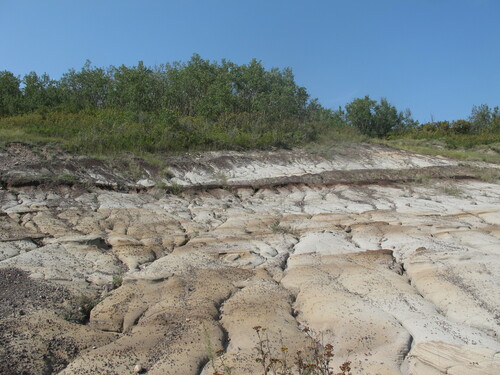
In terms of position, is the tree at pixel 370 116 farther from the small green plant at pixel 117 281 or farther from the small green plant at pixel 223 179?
the small green plant at pixel 117 281

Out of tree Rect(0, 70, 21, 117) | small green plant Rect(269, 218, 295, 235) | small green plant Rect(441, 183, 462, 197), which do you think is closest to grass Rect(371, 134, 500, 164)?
small green plant Rect(441, 183, 462, 197)

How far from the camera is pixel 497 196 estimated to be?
44.8 feet

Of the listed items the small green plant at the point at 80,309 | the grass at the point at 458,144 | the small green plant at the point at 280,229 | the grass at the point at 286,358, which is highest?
the grass at the point at 458,144

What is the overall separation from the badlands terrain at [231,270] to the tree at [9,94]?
7.60 meters

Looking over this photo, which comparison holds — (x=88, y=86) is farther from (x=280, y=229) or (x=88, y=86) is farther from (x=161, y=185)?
(x=280, y=229)

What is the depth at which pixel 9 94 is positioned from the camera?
2142cm

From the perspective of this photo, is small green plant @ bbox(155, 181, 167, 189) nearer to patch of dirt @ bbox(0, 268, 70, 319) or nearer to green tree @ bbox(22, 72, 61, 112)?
patch of dirt @ bbox(0, 268, 70, 319)

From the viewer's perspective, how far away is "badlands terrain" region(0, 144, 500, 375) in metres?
4.89

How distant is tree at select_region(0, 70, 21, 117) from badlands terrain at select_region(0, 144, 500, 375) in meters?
7.60

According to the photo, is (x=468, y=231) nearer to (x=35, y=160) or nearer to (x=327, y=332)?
(x=327, y=332)

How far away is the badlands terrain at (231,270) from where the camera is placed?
193 inches

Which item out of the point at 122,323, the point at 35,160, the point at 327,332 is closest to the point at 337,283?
the point at 327,332

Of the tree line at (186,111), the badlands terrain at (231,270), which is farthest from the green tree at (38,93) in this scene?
the badlands terrain at (231,270)

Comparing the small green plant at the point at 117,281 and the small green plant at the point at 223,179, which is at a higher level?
the small green plant at the point at 223,179
